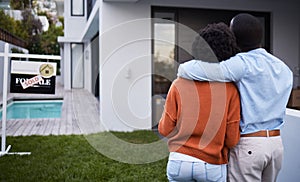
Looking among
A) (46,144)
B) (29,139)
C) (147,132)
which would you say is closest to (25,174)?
(46,144)

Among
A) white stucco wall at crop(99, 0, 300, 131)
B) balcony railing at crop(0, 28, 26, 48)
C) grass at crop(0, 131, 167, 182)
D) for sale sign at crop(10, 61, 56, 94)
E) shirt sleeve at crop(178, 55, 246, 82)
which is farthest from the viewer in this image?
balcony railing at crop(0, 28, 26, 48)

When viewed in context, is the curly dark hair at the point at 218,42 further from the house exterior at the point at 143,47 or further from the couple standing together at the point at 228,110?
Result: the house exterior at the point at 143,47

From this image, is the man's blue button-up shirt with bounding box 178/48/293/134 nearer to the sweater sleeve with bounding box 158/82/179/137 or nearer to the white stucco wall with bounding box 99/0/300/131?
the sweater sleeve with bounding box 158/82/179/137

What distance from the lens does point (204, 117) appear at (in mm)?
1540

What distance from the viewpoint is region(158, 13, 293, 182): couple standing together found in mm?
1544

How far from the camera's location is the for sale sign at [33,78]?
4.58m

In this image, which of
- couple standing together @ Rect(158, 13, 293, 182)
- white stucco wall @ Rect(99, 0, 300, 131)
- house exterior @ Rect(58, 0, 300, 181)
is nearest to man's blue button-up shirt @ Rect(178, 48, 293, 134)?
couple standing together @ Rect(158, 13, 293, 182)

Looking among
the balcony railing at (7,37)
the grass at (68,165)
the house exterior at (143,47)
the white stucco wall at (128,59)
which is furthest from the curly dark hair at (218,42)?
the balcony railing at (7,37)

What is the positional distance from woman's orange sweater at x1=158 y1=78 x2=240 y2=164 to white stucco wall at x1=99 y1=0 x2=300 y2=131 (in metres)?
4.33

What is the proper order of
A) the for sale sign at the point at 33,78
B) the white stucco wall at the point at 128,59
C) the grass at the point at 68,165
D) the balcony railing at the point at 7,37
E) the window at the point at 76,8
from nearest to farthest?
the grass at the point at 68,165 → the for sale sign at the point at 33,78 → the white stucco wall at the point at 128,59 → the balcony railing at the point at 7,37 → the window at the point at 76,8

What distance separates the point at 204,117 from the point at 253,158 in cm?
31

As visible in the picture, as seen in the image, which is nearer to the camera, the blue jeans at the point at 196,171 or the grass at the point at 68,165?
the blue jeans at the point at 196,171

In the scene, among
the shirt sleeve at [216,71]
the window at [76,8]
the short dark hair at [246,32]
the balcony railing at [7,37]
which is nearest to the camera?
the shirt sleeve at [216,71]

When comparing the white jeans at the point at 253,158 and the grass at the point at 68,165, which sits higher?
the white jeans at the point at 253,158
